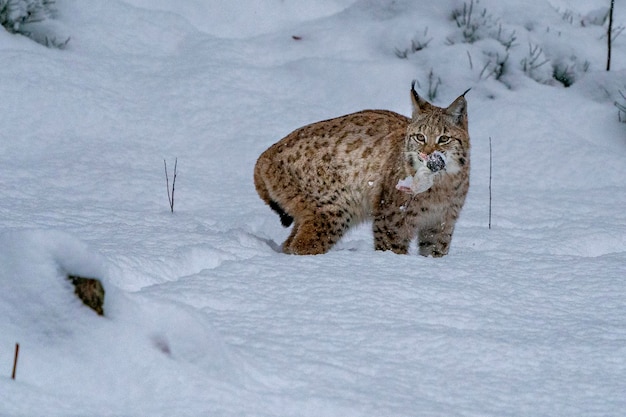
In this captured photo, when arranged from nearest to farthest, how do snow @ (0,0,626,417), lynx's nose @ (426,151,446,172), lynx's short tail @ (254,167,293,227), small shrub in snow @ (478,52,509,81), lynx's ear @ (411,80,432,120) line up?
snow @ (0,0,626,417) < lynx's nose @ (426,151,446,172) < lynx's ear @ (411,80,432,120) < lynx's short tail @ (254,167,293,227) < small shrub in snow @ (478,52,509,81)

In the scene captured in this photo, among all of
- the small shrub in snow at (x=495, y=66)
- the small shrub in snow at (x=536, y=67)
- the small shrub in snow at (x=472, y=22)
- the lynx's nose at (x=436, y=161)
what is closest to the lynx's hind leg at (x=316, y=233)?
the lynx's nose at (x=436, y=161)

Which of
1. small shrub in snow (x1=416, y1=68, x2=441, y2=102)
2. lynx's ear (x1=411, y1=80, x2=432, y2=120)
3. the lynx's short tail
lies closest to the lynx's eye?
lynx's ear (x1=411, y1=80, x2=432, y2=120)

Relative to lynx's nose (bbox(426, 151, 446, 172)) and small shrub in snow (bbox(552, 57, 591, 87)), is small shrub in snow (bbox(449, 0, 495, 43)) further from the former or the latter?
lynx's nose (bbox(426, 151, 446, 172))

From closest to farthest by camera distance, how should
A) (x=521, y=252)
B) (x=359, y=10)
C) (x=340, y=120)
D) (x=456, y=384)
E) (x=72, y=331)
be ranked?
(x=72, y=331) → (x=456, y=384) → (x=521, y=252) → (x=340, y=120) → (x=359, y=10)

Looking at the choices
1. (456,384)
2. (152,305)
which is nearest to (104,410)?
(152,305)

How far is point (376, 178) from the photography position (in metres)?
4.66

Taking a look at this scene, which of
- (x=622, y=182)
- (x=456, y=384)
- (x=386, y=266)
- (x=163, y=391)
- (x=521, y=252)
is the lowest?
(x=622, y=182)

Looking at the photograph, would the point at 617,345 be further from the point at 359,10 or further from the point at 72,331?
the point at 359,10

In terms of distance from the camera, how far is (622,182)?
5.92m

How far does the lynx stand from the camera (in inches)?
175

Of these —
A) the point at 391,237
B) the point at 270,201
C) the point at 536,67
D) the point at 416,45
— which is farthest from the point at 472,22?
the point at 391,237

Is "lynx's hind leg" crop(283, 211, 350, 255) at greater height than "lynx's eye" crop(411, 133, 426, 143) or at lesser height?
lesser

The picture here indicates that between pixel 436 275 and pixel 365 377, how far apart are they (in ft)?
3.66

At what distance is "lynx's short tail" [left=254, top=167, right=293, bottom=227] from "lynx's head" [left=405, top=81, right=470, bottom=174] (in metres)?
0.71
